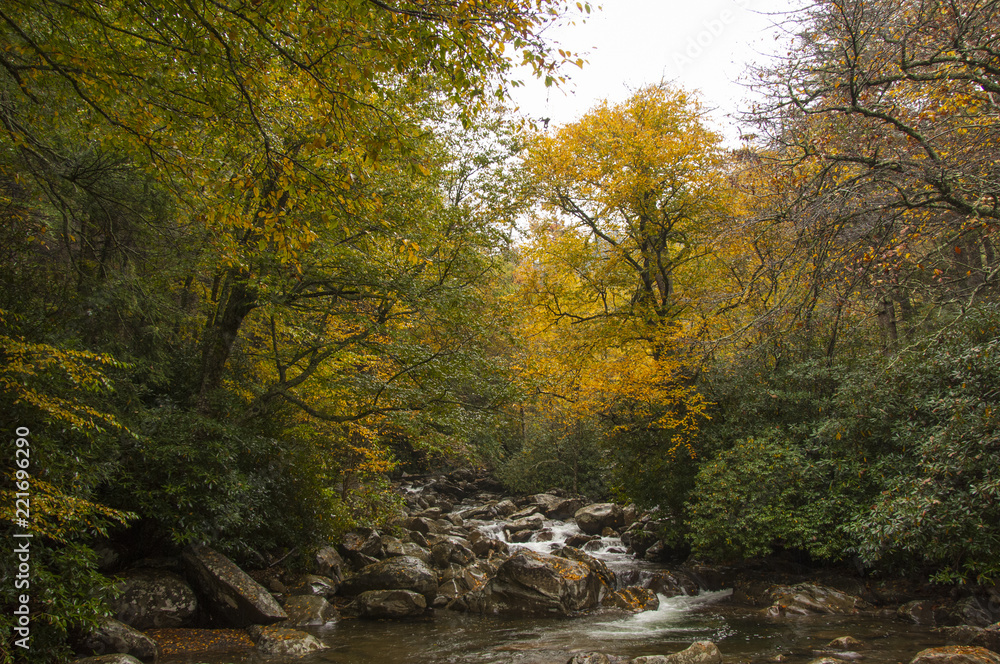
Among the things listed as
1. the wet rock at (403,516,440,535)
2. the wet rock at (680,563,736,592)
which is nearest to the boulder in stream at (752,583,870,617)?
the wet rock at (680,563,736,592)

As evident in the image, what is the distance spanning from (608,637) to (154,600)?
20.8ft

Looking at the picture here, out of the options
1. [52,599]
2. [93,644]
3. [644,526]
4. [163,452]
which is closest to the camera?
[52,599]

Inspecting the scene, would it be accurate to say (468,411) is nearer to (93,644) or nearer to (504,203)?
(504,203)

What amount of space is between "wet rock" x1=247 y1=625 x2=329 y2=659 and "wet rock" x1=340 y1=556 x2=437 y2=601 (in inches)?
101

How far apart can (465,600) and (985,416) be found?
8.05 meters

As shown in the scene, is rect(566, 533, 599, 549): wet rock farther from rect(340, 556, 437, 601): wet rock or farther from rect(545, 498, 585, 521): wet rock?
rect(340, 556, 437, 601): wet rock

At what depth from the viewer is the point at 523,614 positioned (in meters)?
9.36

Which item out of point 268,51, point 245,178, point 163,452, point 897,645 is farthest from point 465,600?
point 268,51

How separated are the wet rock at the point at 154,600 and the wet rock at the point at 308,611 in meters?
1.42

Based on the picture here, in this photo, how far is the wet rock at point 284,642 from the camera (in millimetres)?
6905

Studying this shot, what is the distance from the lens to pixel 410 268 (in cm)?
Result: 890

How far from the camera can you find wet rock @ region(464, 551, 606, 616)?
31.0 ft

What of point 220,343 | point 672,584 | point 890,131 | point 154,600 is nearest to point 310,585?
point 154,600

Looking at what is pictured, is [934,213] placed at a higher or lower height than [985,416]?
higher
